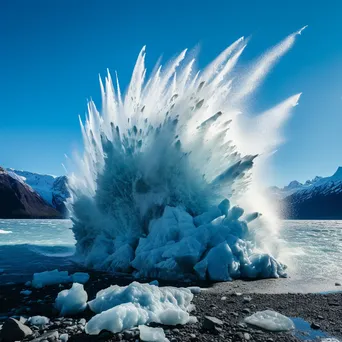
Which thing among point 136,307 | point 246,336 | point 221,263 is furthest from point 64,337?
point 221,263

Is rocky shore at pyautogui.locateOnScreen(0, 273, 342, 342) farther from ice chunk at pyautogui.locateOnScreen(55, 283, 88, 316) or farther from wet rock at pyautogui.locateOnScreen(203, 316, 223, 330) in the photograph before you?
ice chunk at pyautogui.locateOnScreen(55, 283, 88, 316)

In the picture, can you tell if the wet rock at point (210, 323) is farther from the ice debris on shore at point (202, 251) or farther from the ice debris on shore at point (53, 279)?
the ice debris on shore at point (53, 279)

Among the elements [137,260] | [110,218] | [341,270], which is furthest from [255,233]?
[110,218]

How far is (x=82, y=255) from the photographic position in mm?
19344

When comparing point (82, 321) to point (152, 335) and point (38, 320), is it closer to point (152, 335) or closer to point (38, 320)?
point (38, 320)

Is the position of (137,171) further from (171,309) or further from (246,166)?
(171,309)

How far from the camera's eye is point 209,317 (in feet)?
22.8

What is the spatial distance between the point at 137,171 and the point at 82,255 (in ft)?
21.7

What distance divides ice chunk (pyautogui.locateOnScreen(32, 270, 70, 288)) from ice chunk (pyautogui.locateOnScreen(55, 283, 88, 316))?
3.47 meters

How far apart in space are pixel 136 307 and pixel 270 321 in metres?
2.98

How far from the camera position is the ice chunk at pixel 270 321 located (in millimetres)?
6816

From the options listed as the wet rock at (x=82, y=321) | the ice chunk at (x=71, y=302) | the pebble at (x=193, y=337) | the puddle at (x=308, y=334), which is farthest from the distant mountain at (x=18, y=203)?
the puddle at (x=308, y=334)

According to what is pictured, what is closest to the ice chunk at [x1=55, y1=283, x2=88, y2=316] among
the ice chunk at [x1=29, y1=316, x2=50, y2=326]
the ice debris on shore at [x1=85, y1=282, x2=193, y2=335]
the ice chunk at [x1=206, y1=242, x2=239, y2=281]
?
the ice debris on shore at [x1=85, y1=282, x2=193, y2=335]

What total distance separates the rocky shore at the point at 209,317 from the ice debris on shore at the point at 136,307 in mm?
186
